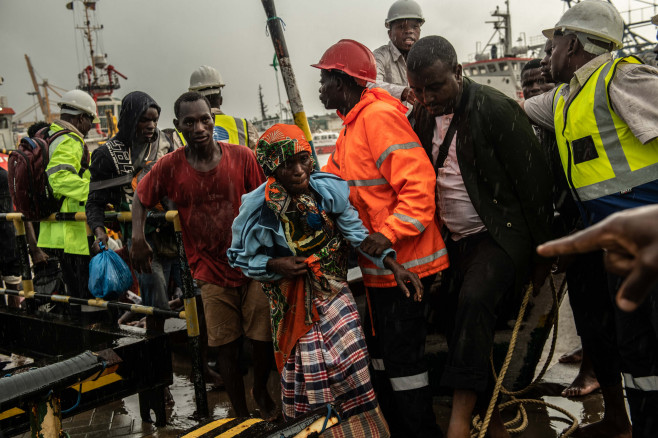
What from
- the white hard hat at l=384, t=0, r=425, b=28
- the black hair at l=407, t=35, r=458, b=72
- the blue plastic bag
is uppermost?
the white hard hat at l=384, t=0, r=425, b=28

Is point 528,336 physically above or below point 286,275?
below

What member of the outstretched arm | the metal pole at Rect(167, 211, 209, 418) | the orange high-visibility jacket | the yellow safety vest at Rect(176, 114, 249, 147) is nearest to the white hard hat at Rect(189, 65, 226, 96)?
the yellow safety vest at Rect(176, 114, 249, 147)

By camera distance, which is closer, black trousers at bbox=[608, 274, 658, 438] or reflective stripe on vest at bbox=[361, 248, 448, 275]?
black trousers at bbox=[608, 274, 658, 438]

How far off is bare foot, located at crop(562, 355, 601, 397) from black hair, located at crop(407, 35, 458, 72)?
242cm

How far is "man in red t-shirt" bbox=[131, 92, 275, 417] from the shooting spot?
151 inches

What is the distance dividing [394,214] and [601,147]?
3.46ft

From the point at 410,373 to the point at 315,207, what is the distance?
1046mm

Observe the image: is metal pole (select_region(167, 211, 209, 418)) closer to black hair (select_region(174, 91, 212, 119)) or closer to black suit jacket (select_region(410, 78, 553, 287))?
black hair (select_region(174, 91, 212, 119))

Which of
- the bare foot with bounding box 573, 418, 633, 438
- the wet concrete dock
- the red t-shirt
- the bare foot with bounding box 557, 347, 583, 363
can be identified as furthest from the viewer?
the bare foot with bounding box 557, 347, 583, 363

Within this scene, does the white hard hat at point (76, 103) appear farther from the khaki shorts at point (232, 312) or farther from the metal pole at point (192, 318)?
the khaki shorts at point (232, 312)

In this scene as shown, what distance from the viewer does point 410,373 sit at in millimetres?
3146

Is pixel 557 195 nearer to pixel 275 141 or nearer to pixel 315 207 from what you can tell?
pixel 315 207

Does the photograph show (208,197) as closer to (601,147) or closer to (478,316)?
(478,316)

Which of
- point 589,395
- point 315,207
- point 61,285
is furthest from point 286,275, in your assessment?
point 61,285
